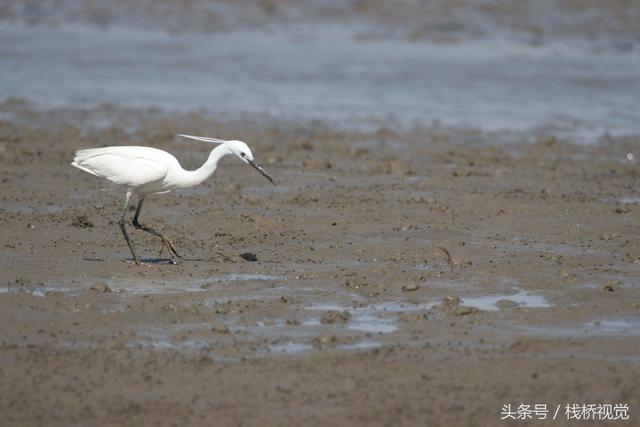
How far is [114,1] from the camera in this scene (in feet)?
104

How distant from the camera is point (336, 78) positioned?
21016mm

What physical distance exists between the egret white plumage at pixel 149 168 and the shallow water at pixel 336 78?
7215 mm

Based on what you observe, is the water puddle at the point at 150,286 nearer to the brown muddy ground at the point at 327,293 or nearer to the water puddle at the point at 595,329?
the brown muddy ground at the point at 327,293

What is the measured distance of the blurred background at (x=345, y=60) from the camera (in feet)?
59.4

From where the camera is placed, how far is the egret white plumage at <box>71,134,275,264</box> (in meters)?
9.68

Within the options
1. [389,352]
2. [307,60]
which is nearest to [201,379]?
[389,352]

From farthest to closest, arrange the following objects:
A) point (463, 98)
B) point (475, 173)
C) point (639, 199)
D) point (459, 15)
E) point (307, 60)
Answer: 1. point (459, 15)
2. point (307, 60)
3. point (463, 98)
4. point (475, 173)
5. point (639, 199)

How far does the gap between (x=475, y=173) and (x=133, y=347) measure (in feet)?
23.0

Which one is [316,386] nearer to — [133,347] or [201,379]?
[201,379]

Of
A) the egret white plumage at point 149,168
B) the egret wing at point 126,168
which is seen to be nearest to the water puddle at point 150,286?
the egret white plumage at point 149,168

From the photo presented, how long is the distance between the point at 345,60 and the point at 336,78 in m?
2.02

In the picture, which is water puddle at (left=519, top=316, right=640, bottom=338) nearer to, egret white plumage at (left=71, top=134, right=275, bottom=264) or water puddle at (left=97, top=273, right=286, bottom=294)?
water puddle at (left=97, top=273, right=286, bottom=294)

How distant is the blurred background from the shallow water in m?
0.04

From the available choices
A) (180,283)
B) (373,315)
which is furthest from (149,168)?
(373,315)
